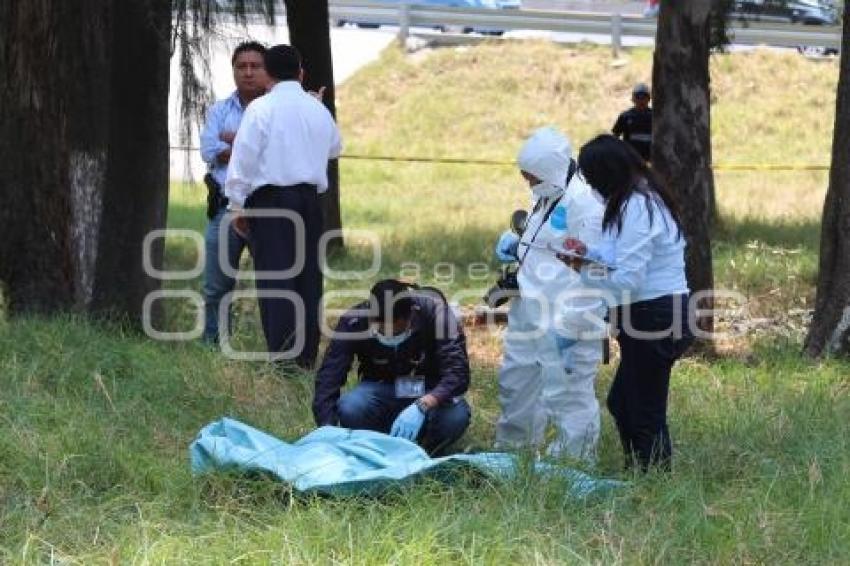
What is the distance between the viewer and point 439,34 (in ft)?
86.0

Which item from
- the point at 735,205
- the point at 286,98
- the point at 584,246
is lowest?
the point at 735,205

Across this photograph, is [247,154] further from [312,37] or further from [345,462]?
[312,37]

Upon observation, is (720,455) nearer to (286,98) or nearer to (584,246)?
(584,246)

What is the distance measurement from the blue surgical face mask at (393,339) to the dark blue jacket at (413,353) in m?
0.02

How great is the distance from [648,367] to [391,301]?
0.99 m

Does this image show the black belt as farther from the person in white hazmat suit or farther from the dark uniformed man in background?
the dark uniformed man in background

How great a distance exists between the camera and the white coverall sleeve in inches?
272

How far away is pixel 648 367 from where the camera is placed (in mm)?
5516

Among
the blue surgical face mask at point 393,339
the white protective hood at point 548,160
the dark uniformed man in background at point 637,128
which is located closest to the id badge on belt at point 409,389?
the blue surgical face mask at point 393,339

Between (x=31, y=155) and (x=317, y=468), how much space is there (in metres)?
3.28

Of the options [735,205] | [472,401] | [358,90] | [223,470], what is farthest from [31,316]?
[358,90]

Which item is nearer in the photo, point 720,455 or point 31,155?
point 720,455

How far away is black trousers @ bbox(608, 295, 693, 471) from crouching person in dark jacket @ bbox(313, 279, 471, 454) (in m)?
0.66

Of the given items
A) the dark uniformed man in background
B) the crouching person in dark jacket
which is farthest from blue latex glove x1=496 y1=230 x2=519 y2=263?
the dark uniformed man in background
